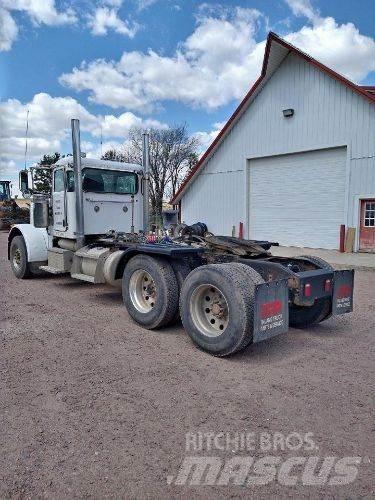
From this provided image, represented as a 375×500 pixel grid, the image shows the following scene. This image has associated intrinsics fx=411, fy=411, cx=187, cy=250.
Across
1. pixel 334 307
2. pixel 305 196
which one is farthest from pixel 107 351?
pixel 305 196

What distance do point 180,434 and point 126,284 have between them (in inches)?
135

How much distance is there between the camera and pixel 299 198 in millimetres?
17047

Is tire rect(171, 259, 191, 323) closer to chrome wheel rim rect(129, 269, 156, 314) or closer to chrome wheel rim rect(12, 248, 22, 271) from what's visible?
chrome wheel rim rect(129, 269, 156, 314)

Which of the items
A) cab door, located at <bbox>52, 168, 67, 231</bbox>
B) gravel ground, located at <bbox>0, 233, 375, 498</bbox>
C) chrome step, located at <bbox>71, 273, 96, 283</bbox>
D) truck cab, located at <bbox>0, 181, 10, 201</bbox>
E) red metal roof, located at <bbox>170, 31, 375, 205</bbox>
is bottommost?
gravel ground, located at <bbox>0, 233, 375, 498</bbox>

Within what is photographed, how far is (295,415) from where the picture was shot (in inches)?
136

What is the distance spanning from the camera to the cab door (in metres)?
8.45

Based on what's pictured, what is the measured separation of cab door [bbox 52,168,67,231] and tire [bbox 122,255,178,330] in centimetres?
280

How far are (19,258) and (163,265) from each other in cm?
550

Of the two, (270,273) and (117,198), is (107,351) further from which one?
(117,198)

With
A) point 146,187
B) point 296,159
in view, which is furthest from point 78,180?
point 296,159

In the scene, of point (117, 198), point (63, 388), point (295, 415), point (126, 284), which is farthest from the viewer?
point (117, 198)

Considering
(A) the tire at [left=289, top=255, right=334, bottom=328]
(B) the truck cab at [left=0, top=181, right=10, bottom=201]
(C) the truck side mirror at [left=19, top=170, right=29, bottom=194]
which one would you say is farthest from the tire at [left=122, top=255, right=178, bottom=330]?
(B) the truck cab at [left=0, top=181, right=10, bottom=201]

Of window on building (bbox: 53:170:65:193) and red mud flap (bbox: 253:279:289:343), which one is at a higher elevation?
window on building (bbox: 53:170:65:193)

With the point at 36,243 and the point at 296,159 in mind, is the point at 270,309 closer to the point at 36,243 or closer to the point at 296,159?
the point at 36,243
